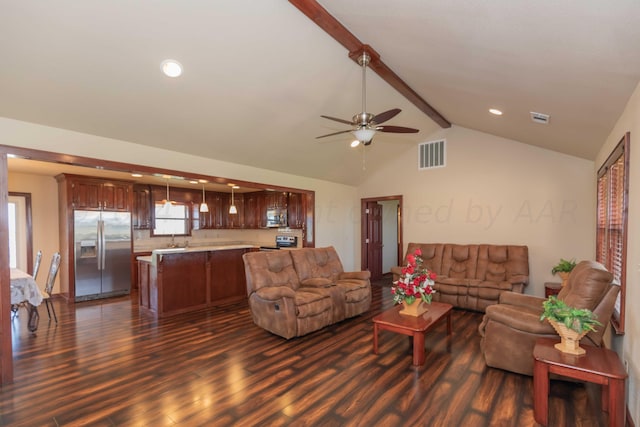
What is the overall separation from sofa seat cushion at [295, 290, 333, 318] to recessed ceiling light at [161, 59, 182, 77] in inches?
110

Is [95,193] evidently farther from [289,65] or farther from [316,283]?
[289,65]

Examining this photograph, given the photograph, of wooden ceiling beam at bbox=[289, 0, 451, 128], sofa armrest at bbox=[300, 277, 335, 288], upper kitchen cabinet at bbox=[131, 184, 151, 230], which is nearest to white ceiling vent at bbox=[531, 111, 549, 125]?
wooden ceiling beam at bbox=[289, 0, 451, 128]

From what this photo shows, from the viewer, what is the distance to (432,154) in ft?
21.2

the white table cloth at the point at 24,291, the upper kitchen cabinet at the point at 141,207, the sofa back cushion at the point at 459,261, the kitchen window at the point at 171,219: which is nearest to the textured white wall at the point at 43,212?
the upper kitchen cabinet at the point at 141,207

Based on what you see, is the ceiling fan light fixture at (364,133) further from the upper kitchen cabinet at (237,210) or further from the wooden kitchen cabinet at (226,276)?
the upper kitchen cabinet at (237,210)

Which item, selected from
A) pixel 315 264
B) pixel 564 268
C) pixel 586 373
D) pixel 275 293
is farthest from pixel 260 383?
pixel 564 268

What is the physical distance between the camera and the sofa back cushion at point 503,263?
16.8 feet

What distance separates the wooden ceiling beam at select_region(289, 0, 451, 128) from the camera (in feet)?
8.39

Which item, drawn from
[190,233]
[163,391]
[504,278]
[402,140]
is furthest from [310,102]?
[190,233]

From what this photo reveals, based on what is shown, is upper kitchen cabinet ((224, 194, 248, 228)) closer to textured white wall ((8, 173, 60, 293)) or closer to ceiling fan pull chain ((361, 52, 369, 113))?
textured white wall ((8, 173, 60, 293))

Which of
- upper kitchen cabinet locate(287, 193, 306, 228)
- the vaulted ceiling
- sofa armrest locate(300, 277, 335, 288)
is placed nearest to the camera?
the vaulted ceiling

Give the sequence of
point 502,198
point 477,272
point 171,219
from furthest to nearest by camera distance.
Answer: point 171,219
point 502,198
point 477,272

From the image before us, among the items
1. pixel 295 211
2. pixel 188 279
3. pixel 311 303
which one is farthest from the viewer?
pixel 295 211

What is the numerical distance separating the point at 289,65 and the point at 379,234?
18.4ft
